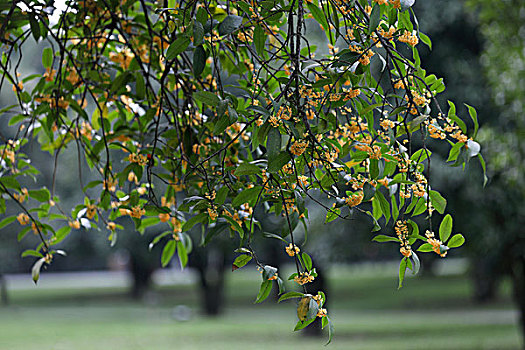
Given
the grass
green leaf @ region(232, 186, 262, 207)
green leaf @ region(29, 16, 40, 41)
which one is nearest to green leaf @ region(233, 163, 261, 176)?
green leaf @ region(232, 186, 262, 207)

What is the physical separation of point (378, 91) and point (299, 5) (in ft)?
1.07

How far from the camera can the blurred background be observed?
6.66 m

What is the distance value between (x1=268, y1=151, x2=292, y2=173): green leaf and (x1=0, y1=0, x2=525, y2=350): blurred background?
15.8 feet

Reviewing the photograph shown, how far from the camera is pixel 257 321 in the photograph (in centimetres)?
1597

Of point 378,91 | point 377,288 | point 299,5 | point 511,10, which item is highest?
point 511,10

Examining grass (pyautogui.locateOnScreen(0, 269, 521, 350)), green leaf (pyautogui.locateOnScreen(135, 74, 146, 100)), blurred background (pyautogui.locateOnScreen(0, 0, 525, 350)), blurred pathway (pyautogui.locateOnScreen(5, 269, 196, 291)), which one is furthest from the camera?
blurred pathway (pyautogui.locateOnScreen(5, 269, 196, 291))

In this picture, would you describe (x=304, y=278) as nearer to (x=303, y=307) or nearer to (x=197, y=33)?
(x=303, y=307)

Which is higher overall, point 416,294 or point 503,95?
point 503,95

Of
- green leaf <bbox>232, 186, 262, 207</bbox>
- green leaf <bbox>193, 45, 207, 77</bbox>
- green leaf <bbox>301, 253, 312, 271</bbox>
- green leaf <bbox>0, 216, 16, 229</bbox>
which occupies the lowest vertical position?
green leaf <bbox>0, 216, 16, 229</bbox>

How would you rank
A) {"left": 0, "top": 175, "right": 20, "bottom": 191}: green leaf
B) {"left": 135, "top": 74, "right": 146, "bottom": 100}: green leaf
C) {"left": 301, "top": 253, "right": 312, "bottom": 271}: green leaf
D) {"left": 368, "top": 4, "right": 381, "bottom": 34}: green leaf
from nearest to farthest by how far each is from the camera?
{"left": 368, "top": 4, "right": 381, "bottom": 34}: green leaf → {"left": 301, "top": 253, "right": 312, "bottom": 271}: green leaf → {"left": 0, "top": 175, "right": 20, "bottom": 191}: green leaf → {"left": 135, "top": 74, "right": 146, "bottom": 100}: green leaf

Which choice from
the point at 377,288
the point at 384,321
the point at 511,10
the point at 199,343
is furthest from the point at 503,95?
the point at 377,288

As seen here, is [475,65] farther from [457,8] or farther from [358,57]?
[358,57]

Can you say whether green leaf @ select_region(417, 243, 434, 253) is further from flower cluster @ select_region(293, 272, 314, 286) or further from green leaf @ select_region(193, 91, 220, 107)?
green leaf @ select_region(193, 91, 220, 107)

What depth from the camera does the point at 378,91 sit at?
183 cm
